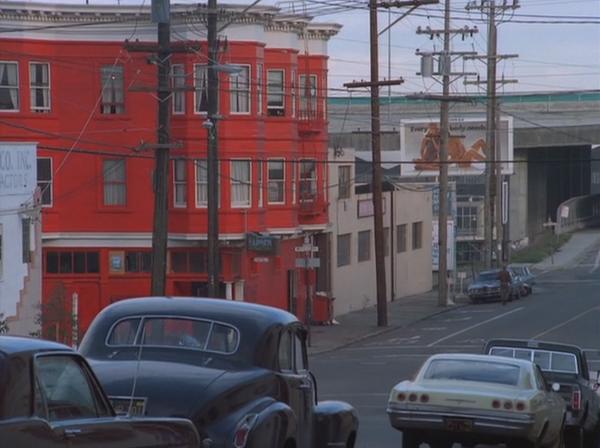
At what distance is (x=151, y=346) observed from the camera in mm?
10891

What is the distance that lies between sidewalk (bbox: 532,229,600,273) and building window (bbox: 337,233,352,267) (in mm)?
28545

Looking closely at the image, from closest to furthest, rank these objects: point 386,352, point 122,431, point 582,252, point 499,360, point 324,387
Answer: point 122,431
point 499,360
point 324,387
point 386,352
point 582,252

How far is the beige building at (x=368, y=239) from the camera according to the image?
5425 centimetres

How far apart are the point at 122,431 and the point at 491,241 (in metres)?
62.0

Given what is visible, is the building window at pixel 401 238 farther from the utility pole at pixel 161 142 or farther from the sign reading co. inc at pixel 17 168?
the utility pole at pixel 161 142

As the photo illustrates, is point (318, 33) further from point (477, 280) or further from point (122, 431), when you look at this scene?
point (122, 431)

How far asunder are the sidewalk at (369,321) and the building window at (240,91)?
8.37 metres

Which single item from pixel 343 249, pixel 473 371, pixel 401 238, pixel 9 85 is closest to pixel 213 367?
pixel 473 371

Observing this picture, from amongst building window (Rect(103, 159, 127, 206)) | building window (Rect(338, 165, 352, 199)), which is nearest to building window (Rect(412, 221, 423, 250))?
building window (Rect(338, 165, 352, 199))

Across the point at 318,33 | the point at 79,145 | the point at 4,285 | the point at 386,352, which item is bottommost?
the point at 386,352

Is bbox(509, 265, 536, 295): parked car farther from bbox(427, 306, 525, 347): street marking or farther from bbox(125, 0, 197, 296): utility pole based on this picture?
bbox(125, 0, 197, 296): utility pole

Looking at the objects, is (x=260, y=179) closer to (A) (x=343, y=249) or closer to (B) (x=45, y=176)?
(B) (x=45, y=176)

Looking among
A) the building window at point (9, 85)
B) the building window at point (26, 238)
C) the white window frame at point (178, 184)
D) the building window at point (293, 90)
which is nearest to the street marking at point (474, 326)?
the white window frame at point (178, 184)

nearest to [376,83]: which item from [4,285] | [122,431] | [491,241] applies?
[4,285]
